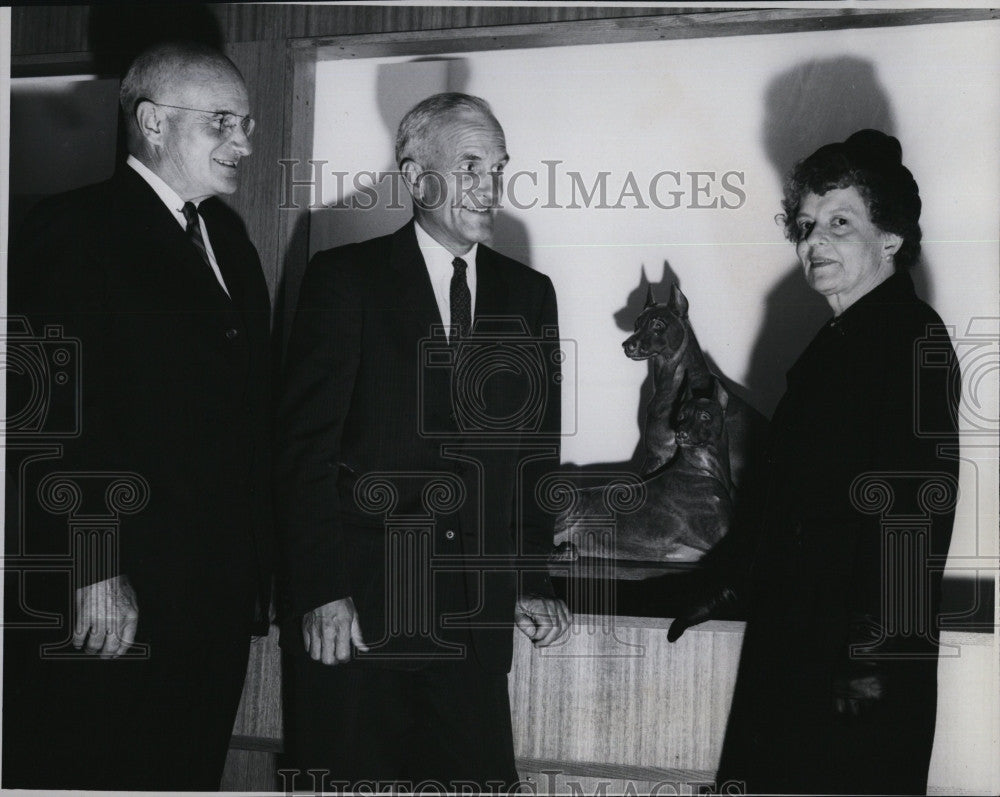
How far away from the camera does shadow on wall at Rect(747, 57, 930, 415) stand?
7.25 feet

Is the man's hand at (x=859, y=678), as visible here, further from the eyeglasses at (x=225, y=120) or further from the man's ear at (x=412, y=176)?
the eyeglasses at (x=225, y=120)

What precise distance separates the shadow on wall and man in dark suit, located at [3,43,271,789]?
1185 millimetres

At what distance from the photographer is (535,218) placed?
7.47ft

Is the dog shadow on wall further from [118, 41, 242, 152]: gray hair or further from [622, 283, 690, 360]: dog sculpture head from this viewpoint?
[118, 41, 242, 152]: gray hair

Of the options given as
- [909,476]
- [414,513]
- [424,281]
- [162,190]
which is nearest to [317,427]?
[414,513]

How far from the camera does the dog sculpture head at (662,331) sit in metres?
2.21

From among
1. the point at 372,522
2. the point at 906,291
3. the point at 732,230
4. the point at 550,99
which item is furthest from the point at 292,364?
the point at 906,291

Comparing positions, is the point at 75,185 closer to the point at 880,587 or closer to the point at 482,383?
the point at 482,383

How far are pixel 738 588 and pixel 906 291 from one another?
29.7 inches

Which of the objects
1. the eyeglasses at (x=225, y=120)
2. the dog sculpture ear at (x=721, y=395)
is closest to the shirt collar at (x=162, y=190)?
the eyeglasses at (x=225, y=120)

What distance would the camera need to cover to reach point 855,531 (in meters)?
2.08

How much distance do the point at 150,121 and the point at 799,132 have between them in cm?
152

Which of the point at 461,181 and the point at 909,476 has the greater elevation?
the point at 461,181

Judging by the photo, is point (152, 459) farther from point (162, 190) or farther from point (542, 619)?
point (542, 619)
